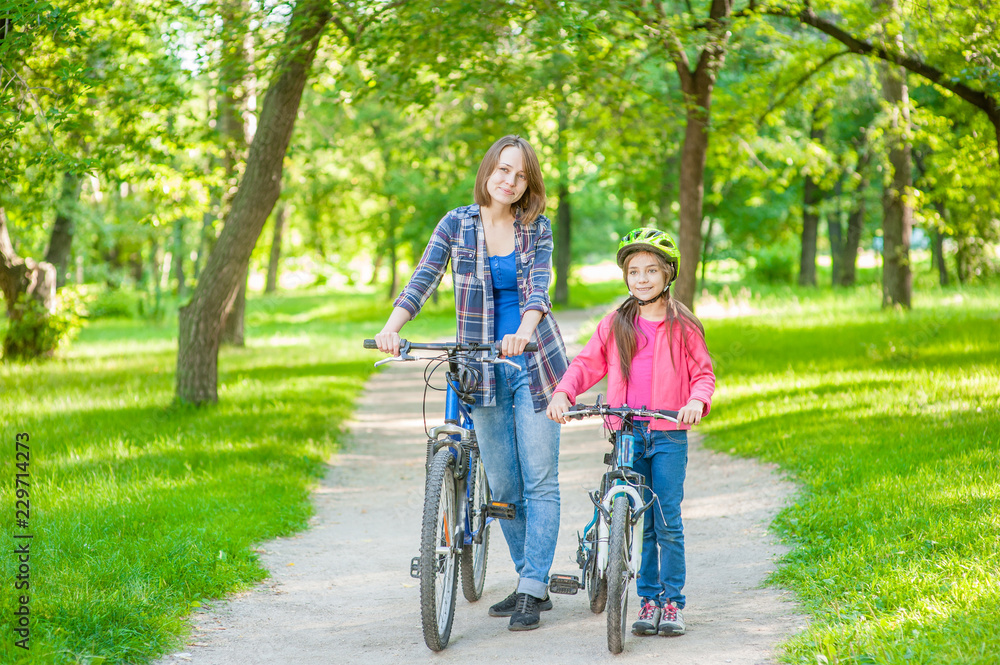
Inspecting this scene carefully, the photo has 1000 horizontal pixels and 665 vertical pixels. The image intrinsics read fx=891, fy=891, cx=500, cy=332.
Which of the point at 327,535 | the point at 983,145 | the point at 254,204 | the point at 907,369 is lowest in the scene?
the point at 327,535

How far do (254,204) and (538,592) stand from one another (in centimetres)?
653

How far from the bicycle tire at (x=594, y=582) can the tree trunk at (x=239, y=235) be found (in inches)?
254

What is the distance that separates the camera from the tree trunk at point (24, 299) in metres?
14.0

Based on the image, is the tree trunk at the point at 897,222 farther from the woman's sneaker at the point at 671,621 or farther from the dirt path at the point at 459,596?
the woman's sneaker at the point at 671,621

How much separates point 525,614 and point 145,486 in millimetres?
3418

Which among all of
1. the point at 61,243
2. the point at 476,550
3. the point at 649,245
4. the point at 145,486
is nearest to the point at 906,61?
the point at 649,245

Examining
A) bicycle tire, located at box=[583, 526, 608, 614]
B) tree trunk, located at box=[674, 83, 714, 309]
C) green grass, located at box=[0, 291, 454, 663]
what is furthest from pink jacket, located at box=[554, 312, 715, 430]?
tree trunk, located at box=[674, 83, 714, 309]

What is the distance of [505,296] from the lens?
4211mm

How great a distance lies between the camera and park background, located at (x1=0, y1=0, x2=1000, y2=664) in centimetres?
449

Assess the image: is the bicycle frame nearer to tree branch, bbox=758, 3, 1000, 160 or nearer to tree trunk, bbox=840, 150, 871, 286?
tree branch, bbox=758, 3, 1000, 160

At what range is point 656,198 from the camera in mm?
21281

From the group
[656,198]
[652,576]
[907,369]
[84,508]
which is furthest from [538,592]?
[656,198]

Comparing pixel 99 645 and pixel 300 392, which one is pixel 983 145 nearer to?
pixel 300 392

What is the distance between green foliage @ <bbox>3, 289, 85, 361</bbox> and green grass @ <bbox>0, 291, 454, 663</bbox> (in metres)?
0.39
